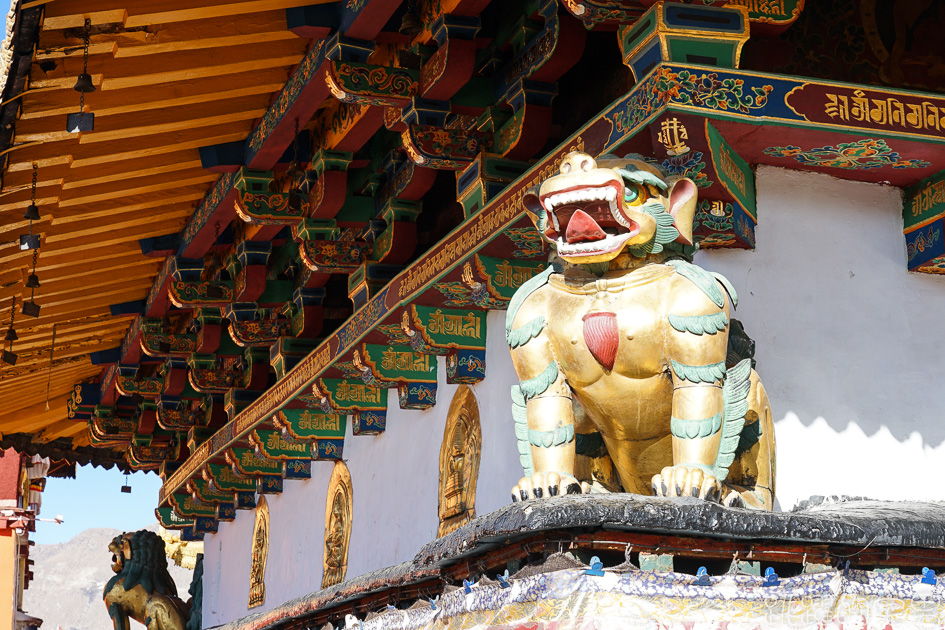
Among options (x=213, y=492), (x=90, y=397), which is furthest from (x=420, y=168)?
(x=90, y=397)

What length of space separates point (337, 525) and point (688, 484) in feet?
18.3

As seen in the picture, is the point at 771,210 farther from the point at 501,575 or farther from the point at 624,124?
the point at 501,575

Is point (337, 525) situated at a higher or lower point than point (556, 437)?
lower

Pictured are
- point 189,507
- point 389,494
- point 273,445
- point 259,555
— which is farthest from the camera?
point 189,507

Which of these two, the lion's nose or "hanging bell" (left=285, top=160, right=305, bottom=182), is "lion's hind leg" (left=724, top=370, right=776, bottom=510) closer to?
the lion's nose

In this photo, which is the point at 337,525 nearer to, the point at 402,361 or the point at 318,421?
the point at 318,421

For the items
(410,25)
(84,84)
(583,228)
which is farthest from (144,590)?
(583,228)

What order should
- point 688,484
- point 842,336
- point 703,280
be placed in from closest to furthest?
point 688,484
point 703,280
point 842,336

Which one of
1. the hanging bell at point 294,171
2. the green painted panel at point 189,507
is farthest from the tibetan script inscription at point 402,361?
the green painted panel at point 189,507

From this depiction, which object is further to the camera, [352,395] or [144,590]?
[144,590]

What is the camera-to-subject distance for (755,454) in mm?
4492

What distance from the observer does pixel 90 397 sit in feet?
48.0

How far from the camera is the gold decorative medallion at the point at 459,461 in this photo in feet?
22.7

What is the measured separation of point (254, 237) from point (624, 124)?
4.86 m
